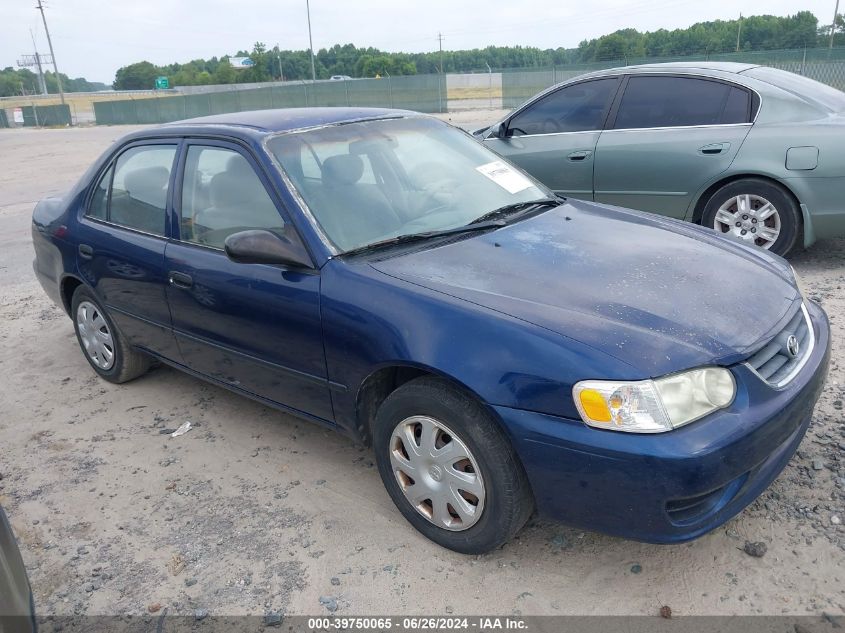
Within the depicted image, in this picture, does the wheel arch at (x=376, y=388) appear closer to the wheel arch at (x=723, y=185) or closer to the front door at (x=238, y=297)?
the front door at (x=238, y=297)

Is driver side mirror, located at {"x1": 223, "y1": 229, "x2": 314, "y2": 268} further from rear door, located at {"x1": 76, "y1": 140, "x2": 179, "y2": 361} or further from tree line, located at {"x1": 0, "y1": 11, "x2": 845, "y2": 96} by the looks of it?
tree line, located at {"x1": 0, "y1": 11, "x2": 845, "y2": 96}

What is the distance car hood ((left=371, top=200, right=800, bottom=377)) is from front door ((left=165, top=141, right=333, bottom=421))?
20.2 inches

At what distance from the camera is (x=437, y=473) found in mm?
2740

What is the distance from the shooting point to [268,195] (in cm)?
329

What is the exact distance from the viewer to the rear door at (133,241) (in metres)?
3.87

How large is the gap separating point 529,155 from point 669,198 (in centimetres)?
135

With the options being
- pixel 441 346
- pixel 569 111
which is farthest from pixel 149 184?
pixel 569 111

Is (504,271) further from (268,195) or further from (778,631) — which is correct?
(778,631)

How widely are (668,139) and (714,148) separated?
1.26 ft

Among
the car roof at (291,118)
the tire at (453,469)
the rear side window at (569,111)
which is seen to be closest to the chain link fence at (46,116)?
the rear side window at (569,111)

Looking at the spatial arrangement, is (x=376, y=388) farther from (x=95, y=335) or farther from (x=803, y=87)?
(x=803, y=87)

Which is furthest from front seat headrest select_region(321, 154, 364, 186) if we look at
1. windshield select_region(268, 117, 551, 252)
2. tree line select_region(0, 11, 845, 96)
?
tree line select_region(0, 11, 845, 96)

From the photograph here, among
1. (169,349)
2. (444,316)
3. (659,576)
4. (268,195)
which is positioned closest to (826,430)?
(659,576)

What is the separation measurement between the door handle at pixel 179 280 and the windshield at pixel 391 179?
0.80 meters
